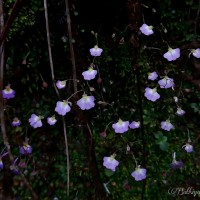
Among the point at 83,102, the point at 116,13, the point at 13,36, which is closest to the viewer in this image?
the point at 83,102

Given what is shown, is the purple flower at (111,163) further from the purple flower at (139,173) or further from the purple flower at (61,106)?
the purple flower at (61,106)

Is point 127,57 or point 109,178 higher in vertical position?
point 127,57

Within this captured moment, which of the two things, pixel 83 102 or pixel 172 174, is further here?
pixel 172 174

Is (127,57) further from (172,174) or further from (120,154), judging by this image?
(172,174)

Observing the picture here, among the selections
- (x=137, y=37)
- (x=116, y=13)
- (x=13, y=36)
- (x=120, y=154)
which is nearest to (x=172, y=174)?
(x=120, y=154)

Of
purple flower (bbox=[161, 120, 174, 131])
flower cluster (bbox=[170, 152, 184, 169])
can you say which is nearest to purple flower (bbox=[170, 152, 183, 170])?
flower cluster (bbox=[170, 152, 184, 169])

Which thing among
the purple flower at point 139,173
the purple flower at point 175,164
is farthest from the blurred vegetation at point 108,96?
the purple flower at point 139,173
